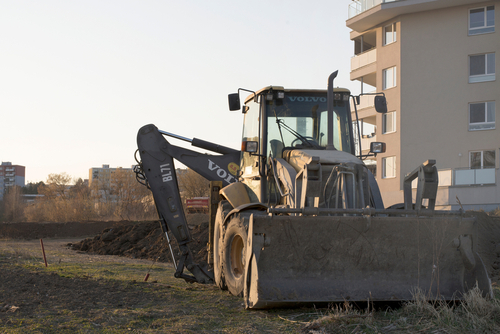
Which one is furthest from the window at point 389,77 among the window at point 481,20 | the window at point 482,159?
the window at point 482,159

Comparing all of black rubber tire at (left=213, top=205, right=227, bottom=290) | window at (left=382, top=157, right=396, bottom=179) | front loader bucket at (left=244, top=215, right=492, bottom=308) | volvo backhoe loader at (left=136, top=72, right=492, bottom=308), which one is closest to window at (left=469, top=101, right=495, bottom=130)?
window at (left=382, top=157, right=396, bottom=179)

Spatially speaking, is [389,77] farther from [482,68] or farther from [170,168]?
[170,168]

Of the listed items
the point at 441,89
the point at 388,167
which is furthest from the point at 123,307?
the point at 441,89

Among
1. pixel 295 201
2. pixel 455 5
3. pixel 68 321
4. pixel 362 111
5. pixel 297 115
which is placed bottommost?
pixel 68 321

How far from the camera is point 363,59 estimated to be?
1332 inches

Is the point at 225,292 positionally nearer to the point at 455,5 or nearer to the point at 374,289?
the point at 374,289

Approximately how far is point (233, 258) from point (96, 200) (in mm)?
61064

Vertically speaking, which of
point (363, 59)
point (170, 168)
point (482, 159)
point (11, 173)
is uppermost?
point (363, 59)

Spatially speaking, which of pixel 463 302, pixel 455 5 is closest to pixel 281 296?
pixel 463 302

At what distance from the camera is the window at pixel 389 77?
31373 mm

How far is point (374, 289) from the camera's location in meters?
6.02

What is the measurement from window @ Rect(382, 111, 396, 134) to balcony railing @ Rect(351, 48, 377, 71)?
13.2 ft

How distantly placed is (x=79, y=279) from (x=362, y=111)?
1063 inches

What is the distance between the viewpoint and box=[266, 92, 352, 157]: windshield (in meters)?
8.11
